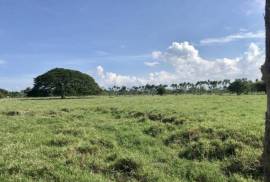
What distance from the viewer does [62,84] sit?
99.6 metres

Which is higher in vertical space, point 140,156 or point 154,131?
point 154,131

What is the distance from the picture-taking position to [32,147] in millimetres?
12672

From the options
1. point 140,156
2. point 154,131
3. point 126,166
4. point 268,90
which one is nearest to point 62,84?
point 154,131

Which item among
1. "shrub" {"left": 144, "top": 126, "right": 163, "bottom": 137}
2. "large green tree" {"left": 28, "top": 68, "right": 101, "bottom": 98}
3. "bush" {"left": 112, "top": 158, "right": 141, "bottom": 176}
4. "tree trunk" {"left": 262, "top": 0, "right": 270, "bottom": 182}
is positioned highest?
"large green tree" {"left": 28, "top": 68, "right": 101, "bottom": 98}

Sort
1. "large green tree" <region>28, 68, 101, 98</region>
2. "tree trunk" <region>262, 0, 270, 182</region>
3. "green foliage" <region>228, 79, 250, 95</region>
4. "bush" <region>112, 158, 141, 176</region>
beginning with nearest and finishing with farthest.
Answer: "tree trunk" <region>262, 0, 270, 182</region> < "bush" <region>112, 158, 141, 176</region> < "large green tree" <region>28, 68, 101, 98</region> < "green foliage" <region>228, 79, 250, 95</region>

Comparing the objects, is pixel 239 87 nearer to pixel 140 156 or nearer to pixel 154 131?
pixel 154 131

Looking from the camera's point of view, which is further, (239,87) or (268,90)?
(239,87)

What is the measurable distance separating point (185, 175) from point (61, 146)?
549cm

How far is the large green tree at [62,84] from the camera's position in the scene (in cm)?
10056

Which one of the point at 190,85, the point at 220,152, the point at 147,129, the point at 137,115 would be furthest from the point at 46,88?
the point at 220,152

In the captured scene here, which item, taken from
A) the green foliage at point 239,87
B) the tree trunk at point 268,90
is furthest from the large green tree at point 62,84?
the tree trunk at point 268,90

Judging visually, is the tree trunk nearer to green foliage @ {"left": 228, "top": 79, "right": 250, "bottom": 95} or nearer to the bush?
the bush

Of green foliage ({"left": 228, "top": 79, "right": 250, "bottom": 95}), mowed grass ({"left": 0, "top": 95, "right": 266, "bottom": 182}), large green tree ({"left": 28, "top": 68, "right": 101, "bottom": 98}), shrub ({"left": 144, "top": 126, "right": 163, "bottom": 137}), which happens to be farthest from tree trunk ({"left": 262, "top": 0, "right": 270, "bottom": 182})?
green foliage ({"left": 228, "top": 79, "right": 250, "bottom": 95})

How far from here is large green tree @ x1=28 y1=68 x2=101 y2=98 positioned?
100562 millimetres
